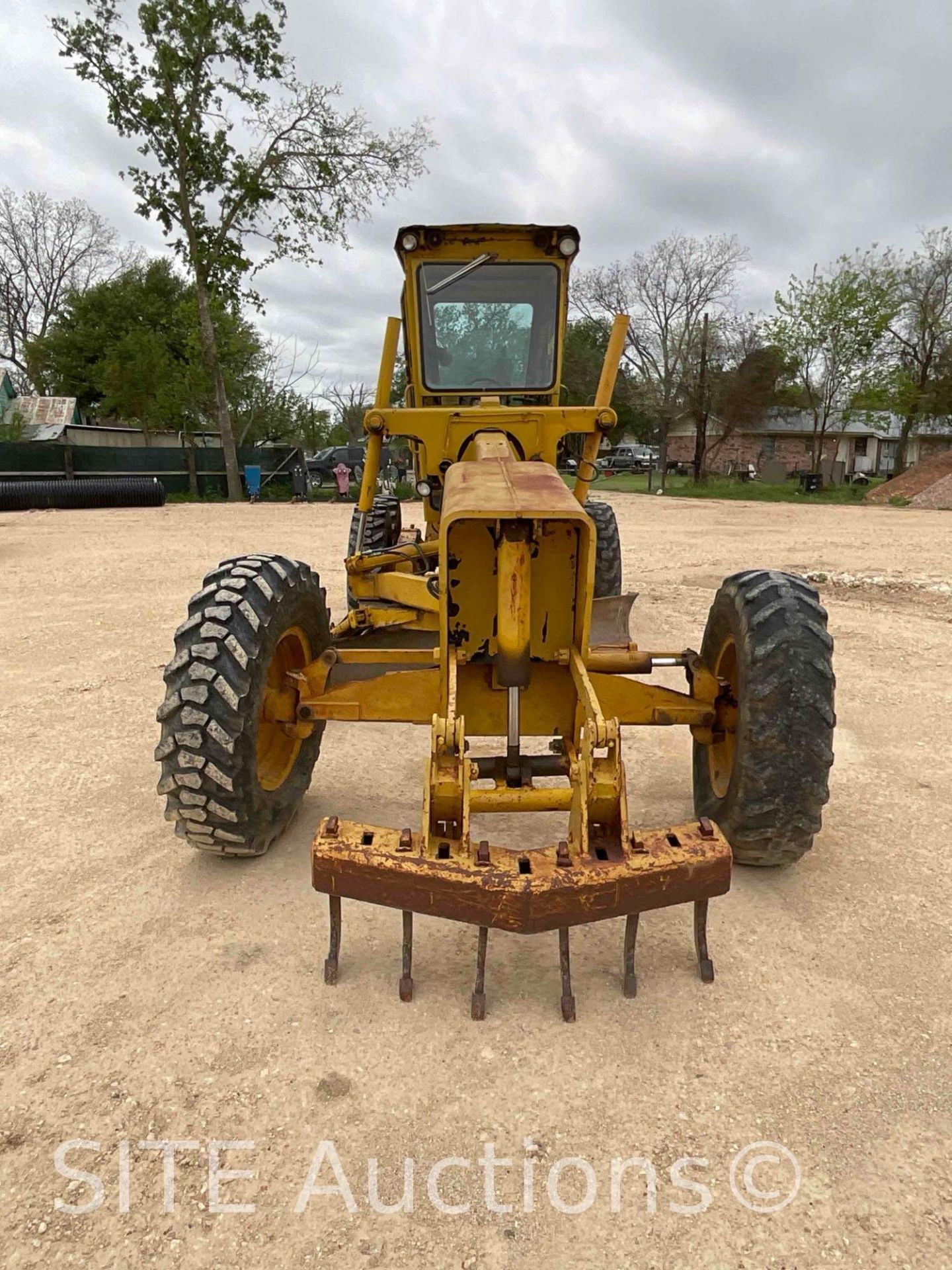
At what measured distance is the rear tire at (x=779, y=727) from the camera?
9.91 ft

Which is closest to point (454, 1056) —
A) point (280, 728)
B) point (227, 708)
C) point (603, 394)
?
point (227, 708)

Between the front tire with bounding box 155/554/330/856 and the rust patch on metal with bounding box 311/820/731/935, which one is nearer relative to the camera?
the rust patch on metal with bounding box 311/820/731/935

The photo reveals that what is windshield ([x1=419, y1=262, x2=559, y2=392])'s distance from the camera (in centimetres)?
498

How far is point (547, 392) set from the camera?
505 centimetres

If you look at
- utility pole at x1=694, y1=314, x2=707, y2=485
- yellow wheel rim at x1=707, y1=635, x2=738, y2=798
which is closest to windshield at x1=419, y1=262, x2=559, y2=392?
yellow wheel rim at x1=707, y1=635, x2=738, y2=798

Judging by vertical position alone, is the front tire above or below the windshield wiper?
below

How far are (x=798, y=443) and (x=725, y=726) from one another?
51.5 m

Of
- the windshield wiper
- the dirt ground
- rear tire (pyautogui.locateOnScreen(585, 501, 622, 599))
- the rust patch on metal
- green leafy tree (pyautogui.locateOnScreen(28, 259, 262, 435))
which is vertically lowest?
the dirt ground

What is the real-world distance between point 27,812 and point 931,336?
1598 inches

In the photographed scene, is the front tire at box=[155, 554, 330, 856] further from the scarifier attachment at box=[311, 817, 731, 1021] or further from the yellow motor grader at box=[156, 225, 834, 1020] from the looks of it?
the scarifier attachment at box=[311, 817, 731, 1021]

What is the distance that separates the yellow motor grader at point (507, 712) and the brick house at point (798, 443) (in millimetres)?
39336

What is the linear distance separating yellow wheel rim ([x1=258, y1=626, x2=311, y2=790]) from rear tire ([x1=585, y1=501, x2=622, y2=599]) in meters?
3.55

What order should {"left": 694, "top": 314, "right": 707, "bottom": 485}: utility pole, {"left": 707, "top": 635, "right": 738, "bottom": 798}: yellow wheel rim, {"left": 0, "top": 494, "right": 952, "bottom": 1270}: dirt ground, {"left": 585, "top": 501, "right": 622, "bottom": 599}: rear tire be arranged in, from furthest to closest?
{"left": 694, "top": 314, "right": 707, "bottom": 485}: utility pole, {"left": 585, "top": 501, "right": 622, "bottom": 599}: rear tire, {"left": 707, "top": 635, "right": 738, "bottom": 798}: yellow wheel rim, {"left": 0, "top": 494, "right": 952, "bottom": 1270}: dirt ground

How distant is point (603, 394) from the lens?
4.77m
